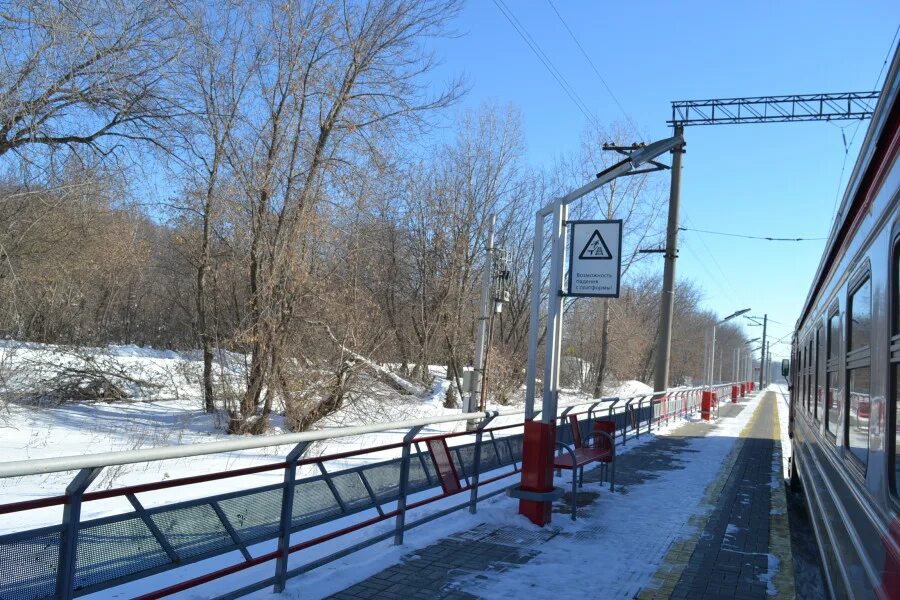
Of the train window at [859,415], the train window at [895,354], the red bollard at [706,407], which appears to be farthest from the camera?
the red bollard at [706,407]

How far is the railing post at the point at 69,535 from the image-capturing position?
3.36 metres

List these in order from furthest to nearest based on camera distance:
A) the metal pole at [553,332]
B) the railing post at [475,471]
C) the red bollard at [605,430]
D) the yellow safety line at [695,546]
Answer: the red bollard at [605,430], the railing post at [475,471], the metal pole at [553,332], the yellow safety line at [695,546]

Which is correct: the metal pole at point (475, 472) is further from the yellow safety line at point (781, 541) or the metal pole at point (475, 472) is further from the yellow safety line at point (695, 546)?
the yellow safety line at point (781, 541)

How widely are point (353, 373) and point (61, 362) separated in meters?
8.95

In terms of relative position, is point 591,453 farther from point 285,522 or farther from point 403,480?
point 285,522

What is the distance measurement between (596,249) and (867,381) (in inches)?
165

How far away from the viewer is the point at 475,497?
7.72m

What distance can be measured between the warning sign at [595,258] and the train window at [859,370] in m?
3.15

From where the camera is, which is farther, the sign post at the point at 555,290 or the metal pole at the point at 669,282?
the metal pole at the point at 669,282

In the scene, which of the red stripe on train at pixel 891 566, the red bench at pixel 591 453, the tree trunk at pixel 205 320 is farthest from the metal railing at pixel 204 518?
the tree trunk at pixel 205 320

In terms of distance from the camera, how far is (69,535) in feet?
11.1

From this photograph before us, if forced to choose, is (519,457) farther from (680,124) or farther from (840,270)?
(680,124)

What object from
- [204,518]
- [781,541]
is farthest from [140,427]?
[781,541]

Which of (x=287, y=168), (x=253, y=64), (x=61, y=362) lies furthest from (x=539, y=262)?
(x=61, y=362)
